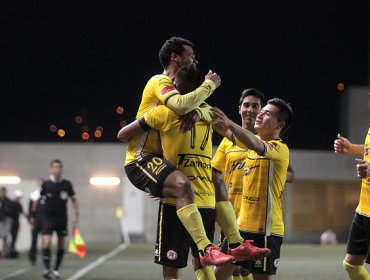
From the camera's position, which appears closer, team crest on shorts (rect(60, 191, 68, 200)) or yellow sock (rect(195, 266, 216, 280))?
yellow sock (rect(195, 266, 216, 280))

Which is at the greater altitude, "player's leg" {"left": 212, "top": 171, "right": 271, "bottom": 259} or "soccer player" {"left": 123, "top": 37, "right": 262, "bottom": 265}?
"soccer player" {"left": 123, "top": 37, "right": 262, "bottom": 265}

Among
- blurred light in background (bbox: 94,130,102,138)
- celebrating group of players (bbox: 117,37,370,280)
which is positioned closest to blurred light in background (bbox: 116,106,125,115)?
blurred light in background (bbox: 94,130,102,138)

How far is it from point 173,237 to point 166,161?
640 millimetres

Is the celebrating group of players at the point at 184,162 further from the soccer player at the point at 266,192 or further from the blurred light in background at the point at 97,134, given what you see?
the blurred light in background at the point at 97,134

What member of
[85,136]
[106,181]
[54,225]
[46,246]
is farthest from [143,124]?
[85,136]

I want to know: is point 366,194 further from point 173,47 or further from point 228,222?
point 173,47

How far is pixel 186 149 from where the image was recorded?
6352mm

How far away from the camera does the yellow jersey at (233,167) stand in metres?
8.39

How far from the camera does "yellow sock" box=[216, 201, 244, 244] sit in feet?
21.2

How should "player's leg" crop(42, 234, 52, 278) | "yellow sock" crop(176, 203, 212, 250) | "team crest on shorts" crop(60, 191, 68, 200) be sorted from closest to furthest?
1. "yellow sock" crop(176, 203, 212, 250)
2. "player's leg" crop(42, 234, 52, 278)
3. "team crest on shorts" crop(60, 191, 68, 200)

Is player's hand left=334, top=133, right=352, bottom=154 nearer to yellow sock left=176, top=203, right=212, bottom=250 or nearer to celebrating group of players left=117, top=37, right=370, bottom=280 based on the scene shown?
celebrating group of players left=117, top=37, right=370, bottom=280

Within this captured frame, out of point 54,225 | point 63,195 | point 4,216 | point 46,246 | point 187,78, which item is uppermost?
point 187,78

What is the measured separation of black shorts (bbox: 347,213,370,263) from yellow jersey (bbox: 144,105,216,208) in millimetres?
2268

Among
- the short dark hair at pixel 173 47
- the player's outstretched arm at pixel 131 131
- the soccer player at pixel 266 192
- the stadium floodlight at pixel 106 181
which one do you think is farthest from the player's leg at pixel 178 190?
the stadium floodlight at pixel 106 181
